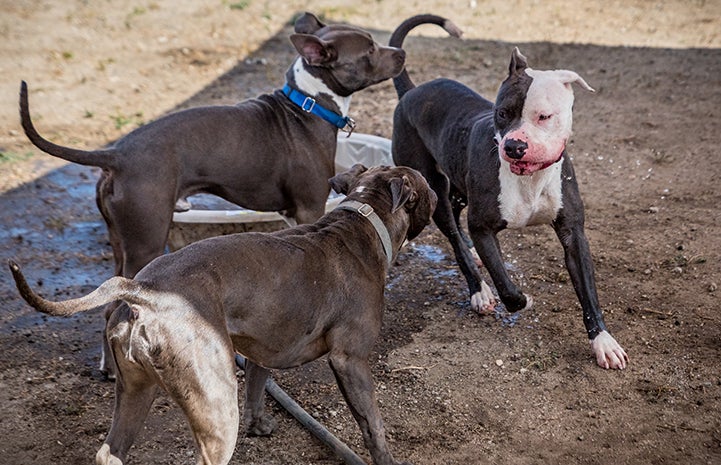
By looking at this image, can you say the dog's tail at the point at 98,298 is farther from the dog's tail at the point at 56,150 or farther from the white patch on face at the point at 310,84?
the white patch on face at the point at 310,84

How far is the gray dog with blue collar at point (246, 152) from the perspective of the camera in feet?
15.4

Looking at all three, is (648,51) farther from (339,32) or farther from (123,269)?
(123,269)

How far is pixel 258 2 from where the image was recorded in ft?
40.1

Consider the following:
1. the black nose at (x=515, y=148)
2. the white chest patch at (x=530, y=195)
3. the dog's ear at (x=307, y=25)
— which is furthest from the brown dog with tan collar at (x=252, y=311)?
the dog's ear at (x=307, y=25)

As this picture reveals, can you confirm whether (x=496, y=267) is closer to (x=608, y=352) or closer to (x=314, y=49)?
(x=608, y=352)

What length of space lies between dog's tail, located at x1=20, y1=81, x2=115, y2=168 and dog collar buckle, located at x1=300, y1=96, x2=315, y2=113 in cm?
125

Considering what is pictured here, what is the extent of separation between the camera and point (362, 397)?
388 cm


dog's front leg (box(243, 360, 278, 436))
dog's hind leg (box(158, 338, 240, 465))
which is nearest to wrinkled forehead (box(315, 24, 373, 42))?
dog's front leg (box(243, 360, 278, 436))

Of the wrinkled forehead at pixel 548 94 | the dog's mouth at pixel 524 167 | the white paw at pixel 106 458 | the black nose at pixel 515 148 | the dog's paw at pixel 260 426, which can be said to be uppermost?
the wrinkled forehead at pixel 548 94

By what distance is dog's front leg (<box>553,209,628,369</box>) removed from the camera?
15.9 feet

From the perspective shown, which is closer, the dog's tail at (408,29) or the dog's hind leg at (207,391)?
the dog's hind leg at (207,391)

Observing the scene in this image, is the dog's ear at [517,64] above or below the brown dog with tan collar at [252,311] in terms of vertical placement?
above

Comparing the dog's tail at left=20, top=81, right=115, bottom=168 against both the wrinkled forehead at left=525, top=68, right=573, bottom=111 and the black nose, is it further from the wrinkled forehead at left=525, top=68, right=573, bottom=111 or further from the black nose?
the wrinkled forehead at left=525, top=68, right=573, bottom=111

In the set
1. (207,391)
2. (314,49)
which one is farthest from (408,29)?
(207,391)
